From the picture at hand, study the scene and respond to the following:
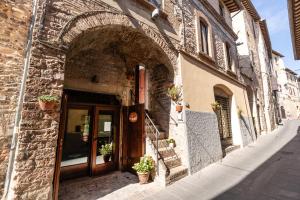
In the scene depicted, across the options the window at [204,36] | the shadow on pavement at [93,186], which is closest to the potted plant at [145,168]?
the shadow on pavement at [93,186]

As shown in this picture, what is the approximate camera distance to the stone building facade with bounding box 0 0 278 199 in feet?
10.2

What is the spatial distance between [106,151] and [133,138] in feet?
3.78

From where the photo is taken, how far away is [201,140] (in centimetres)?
632

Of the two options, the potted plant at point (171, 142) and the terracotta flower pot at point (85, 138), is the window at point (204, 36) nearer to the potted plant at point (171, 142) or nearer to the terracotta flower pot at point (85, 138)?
the potted plant at point (171, 142)

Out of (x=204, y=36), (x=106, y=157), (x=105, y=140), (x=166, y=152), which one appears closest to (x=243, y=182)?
(x=166, y=152)

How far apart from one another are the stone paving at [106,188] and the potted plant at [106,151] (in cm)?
75

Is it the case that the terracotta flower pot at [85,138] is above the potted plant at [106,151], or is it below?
above

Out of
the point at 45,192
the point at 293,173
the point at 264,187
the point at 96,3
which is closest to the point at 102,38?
the point at 96,3

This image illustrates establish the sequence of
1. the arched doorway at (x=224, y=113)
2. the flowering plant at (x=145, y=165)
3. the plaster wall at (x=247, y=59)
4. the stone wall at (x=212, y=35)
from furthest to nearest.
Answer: the plaster wall at (x=247, y=59), the arched doorway at (x=224, y=113), the stone wall at (x=212, y=35), the flowering plant at (x=145, y=165)

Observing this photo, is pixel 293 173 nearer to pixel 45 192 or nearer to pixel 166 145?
pixel 166 145

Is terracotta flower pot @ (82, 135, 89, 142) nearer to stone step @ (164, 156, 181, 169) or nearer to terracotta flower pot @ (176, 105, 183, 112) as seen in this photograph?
stone step @ (164, 156, 181, 169)

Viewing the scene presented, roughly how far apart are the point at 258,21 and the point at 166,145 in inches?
815

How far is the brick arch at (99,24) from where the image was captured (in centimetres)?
372

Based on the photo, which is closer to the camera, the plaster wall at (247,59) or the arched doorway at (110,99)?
the arched doorway at (110,99)
